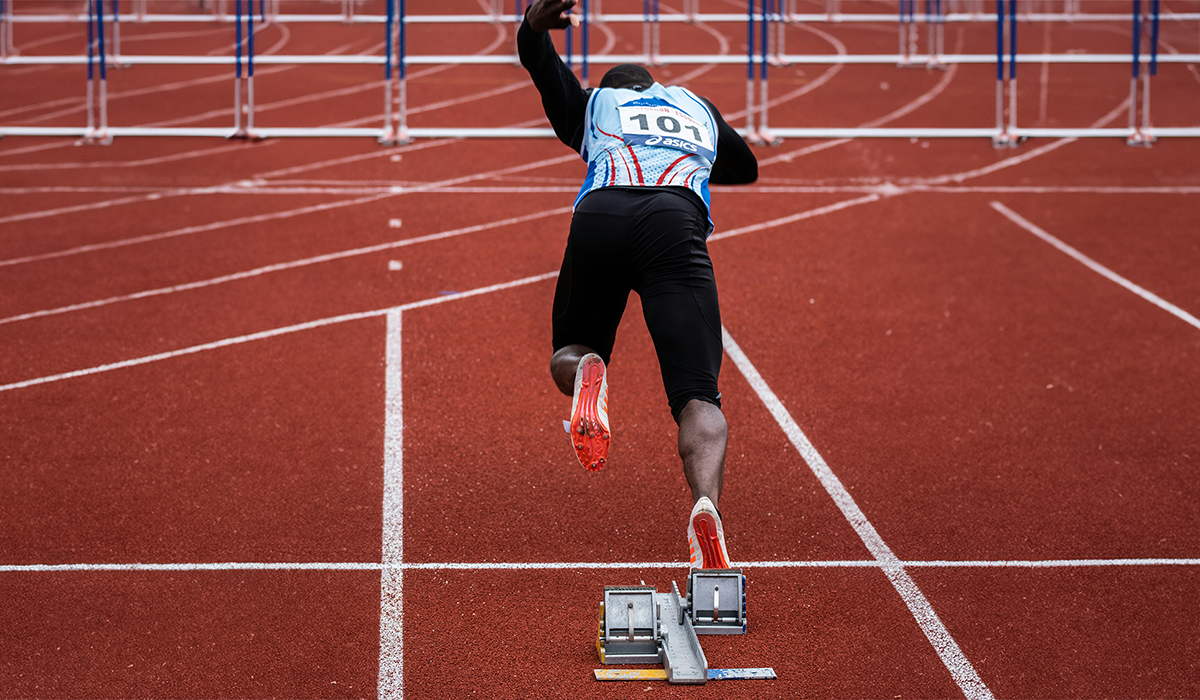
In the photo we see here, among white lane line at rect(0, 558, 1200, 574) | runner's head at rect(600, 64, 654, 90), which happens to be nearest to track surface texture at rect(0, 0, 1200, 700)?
white lane line at rect(0, 558, 1200, 574)

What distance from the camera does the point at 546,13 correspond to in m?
3.70

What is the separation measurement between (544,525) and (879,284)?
14.0 ft

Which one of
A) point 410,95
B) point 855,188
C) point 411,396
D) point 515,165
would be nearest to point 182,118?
point 410,95

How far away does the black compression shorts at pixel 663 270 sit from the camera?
368 cm

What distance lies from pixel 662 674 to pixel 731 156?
70.1 inches

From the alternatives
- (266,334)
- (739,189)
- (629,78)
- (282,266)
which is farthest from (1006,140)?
(629,78)

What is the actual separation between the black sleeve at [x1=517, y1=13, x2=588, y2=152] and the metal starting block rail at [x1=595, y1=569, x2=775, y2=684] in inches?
59.1

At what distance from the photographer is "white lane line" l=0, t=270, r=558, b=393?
662cm

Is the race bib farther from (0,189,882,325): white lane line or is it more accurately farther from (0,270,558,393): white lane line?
(0,189,882,325): white lane line

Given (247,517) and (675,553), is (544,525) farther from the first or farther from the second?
(247,517)

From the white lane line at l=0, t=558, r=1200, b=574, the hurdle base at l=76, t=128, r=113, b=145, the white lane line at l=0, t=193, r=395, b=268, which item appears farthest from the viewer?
the hurdle base at l=76, t=128, r=113, b=145

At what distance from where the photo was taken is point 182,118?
13.7m

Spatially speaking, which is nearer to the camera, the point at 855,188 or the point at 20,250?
the point at 20,250

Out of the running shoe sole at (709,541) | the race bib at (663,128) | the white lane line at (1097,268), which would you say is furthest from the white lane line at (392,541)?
the white lane line at (1097,268)
